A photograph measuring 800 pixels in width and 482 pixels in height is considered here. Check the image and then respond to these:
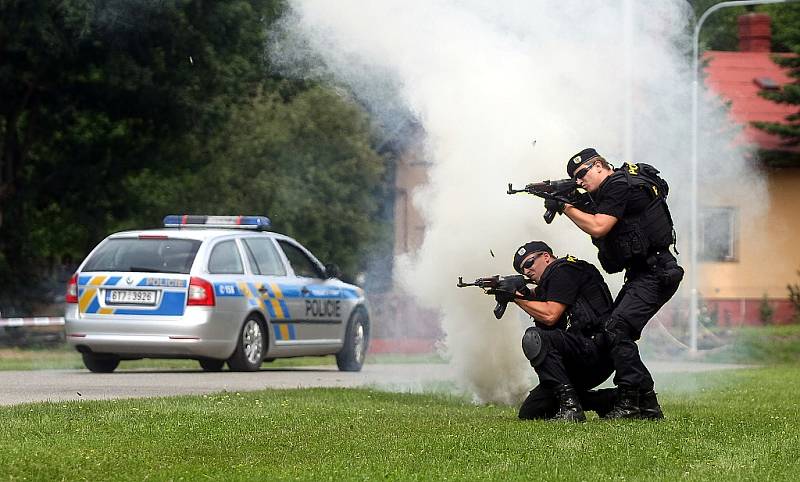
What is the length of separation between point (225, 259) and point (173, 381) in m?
2.07

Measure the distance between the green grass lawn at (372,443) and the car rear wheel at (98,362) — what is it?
5.54m

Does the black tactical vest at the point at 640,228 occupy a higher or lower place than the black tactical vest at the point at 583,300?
higher

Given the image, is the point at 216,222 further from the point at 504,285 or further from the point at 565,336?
the point at 565,336

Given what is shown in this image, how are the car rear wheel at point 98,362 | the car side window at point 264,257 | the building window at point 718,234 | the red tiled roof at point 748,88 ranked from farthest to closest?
the red tiled roof at point 748,88
the building window at point 718,234
the car side window at point 264,257
the car rear wheel at point 98,362

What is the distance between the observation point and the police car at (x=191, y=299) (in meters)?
16.3

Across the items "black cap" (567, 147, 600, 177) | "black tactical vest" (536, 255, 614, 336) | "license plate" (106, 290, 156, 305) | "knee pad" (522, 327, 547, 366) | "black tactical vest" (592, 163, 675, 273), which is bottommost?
"knee pad" (522, 327, 547, 366)

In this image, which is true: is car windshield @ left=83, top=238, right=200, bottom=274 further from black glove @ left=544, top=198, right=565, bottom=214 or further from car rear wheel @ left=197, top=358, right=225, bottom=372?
black glove @ left=544, top=198, right=565, bottom=214

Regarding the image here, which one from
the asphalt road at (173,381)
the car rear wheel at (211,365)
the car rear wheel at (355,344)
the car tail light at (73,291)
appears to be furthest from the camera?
the car rear wheel at (355,344)

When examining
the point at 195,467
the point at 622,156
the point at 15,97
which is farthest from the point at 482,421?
the point at 15,97

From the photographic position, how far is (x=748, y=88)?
4316 cm

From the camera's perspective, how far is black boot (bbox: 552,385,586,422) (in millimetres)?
9992

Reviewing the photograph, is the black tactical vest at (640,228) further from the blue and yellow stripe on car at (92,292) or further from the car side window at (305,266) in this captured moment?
the car side window at (305,266)

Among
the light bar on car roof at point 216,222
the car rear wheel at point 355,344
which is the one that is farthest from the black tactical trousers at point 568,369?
the car rear wheel at point 355,344

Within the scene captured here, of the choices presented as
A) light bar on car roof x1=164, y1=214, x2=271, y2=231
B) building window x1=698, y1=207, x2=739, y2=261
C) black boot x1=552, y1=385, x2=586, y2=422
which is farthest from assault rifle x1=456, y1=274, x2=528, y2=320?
building window x1=698, y1=207, x2=739, y2=261
